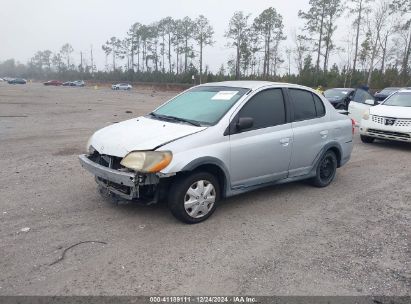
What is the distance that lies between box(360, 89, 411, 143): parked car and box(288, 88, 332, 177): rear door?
4496 millimetres

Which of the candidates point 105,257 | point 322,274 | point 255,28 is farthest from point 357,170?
point 255,28

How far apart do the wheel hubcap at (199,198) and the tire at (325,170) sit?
7.37ft

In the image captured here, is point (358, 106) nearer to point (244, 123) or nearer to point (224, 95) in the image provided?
point (224, 95)

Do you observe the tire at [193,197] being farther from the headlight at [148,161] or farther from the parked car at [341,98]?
the parked car at [341,98]

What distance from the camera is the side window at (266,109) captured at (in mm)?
5012

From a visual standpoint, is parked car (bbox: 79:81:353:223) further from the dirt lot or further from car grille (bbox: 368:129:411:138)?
car grille (bbox: 368:129:411:138)

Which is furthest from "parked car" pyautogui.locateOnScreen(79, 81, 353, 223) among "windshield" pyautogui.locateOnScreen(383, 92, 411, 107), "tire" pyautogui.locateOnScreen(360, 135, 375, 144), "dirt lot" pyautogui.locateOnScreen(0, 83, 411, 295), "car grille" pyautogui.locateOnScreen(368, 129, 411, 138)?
"windshield" pyautogui.locateOnScreen(383, 92, 411, 107)

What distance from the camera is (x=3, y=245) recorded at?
12.8ft

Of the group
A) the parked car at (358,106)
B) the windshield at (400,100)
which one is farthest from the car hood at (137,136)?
the parked car at (358,106)

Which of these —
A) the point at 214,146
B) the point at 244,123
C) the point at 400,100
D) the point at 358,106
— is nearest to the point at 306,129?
the point at 244,123

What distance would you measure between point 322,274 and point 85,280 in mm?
2169

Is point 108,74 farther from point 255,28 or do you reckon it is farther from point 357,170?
point 357,170

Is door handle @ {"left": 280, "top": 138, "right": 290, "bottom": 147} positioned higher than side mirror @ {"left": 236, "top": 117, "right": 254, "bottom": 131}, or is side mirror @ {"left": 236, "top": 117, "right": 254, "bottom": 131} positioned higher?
side mirror @ {"left": 236, "top": 117, "right": 254, "bottom": 131}

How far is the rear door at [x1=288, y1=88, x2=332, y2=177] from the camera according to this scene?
554 centimetres
